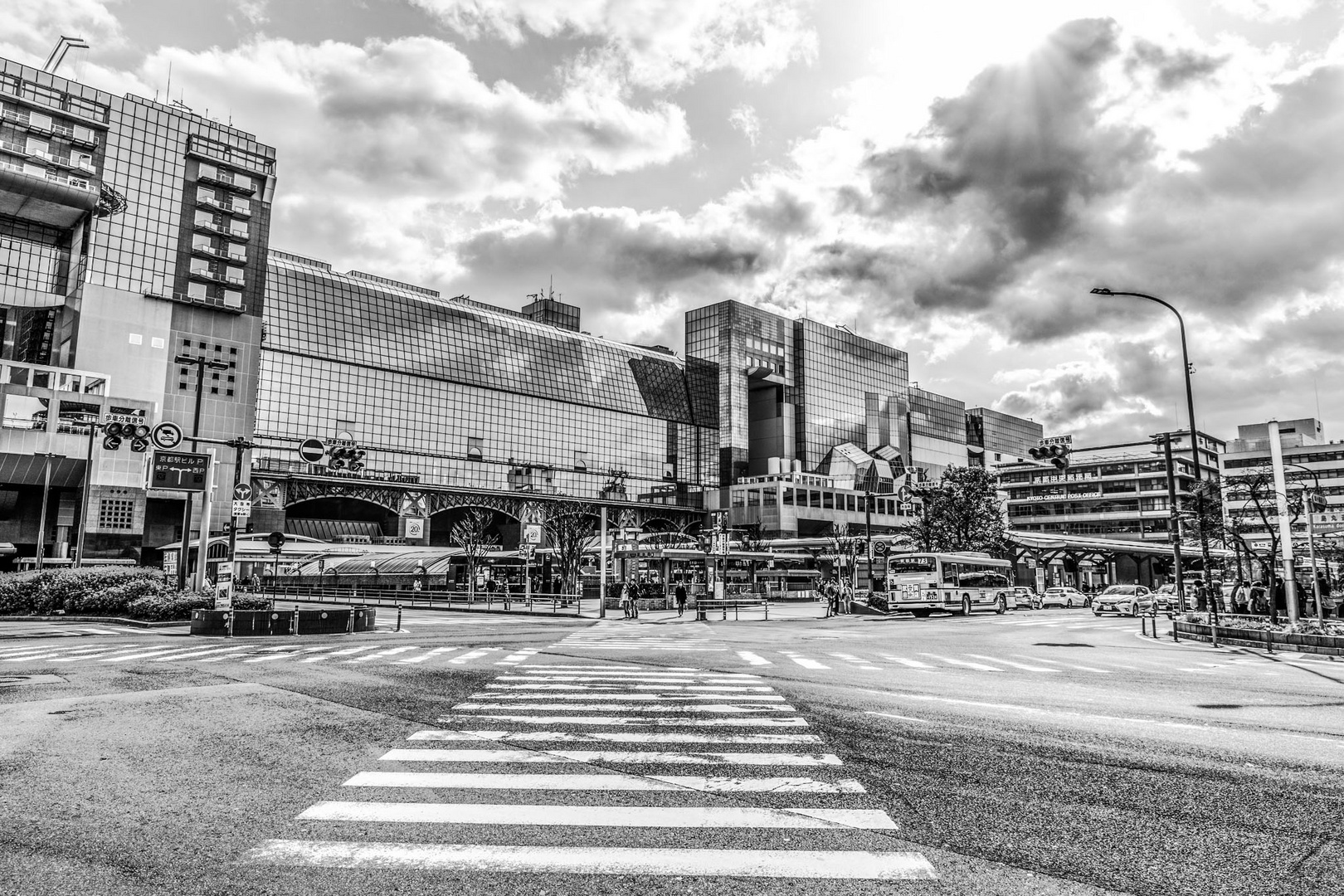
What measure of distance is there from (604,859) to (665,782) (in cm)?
189

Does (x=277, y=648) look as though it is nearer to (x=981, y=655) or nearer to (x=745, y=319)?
(x=981, y=655)

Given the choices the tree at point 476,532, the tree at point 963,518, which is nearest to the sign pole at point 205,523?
the tree at point 476,532

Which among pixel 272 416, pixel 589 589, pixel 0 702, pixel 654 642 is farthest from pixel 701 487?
pixel 0 702

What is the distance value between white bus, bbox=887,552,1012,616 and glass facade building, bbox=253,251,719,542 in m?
51.9

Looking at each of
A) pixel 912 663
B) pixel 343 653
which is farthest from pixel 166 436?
pixel 912 663

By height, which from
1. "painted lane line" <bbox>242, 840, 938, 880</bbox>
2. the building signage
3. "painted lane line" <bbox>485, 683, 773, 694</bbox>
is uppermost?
the building signage

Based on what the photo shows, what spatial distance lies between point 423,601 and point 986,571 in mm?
35936

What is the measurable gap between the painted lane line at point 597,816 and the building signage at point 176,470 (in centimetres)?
2411

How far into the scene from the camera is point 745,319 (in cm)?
14525

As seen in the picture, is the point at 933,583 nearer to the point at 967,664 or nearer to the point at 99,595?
the point at 967,664

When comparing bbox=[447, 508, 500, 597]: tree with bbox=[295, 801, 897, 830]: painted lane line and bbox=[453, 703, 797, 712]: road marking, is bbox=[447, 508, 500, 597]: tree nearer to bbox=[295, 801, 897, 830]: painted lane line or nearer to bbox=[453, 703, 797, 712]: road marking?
bbox=[453, 703, 797, 712]: road marking

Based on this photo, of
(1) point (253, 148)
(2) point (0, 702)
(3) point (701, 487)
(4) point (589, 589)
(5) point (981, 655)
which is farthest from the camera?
(3) point (701, 487)

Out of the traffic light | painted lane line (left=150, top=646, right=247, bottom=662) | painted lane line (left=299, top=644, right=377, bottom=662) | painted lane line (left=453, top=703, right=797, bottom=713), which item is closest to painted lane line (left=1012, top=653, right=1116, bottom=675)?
painted lane line (left=453, top=703, right=797, bottom=713)

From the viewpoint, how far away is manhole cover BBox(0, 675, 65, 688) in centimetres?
1325
